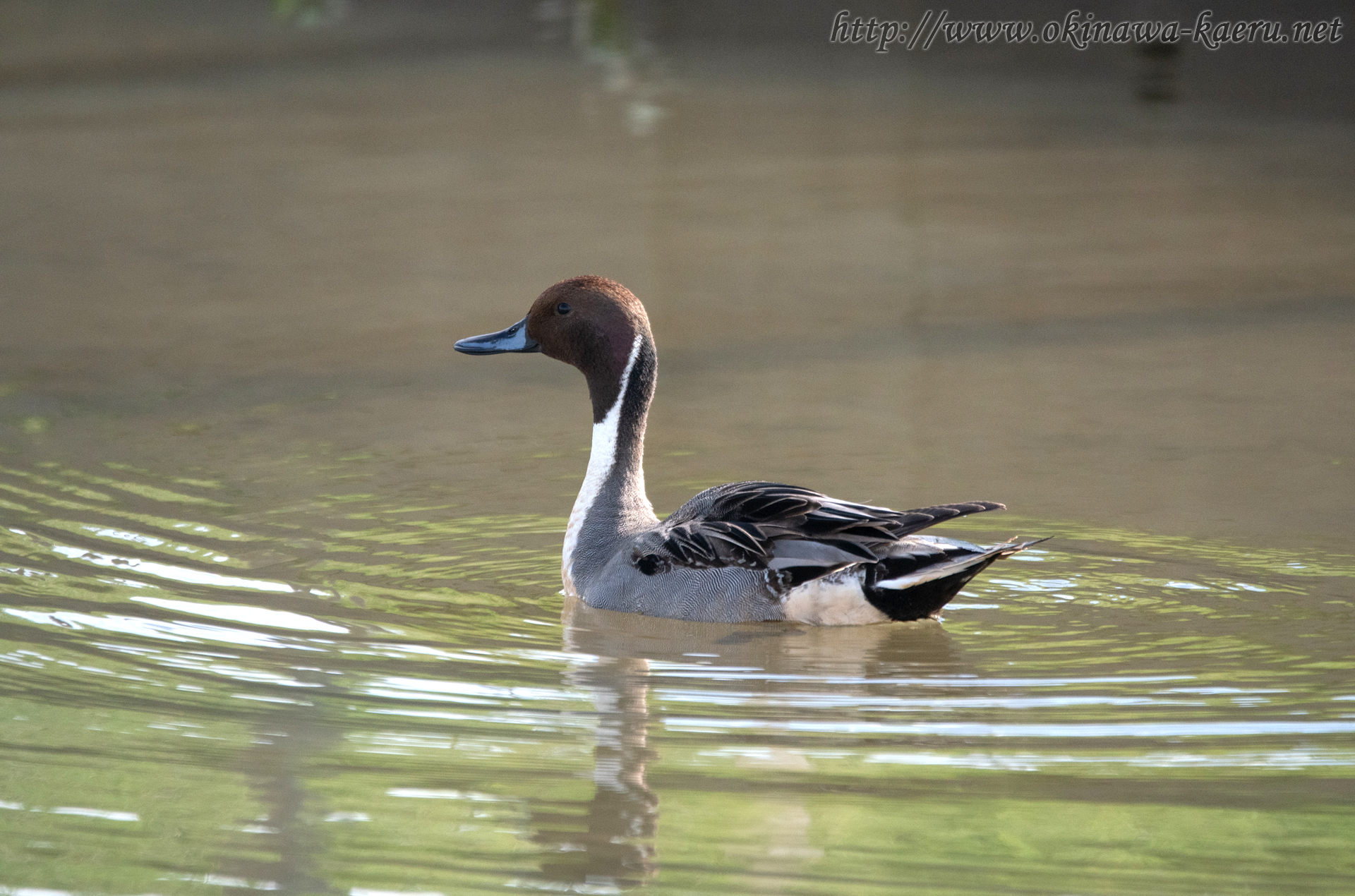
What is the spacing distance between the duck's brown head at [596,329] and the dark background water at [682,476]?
633 mm

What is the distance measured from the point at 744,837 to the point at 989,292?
6.70m

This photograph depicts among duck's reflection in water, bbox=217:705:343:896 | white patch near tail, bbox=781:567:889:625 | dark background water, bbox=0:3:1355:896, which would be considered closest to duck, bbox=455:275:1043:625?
white patch near tail, bbox=781:567:889:625

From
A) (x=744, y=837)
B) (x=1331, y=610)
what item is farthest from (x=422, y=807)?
(x=1331, y=610)

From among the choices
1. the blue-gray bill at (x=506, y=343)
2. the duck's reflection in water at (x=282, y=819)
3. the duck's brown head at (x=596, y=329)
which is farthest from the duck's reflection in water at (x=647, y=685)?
the blue-gray bill at (x=506, y=343)

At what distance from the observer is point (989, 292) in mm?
10445

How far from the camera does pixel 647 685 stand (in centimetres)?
514

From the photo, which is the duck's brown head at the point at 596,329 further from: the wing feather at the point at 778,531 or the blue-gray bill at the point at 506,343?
the wing feather at the point at 778,531

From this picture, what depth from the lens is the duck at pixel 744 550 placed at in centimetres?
550

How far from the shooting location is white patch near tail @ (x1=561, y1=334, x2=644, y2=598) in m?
6.06

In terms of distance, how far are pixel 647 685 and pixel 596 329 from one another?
1566mm

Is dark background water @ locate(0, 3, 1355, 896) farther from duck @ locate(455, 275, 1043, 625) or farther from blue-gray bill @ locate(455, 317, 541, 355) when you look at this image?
blue-gray bill @ locate(455, 317, 541, 355)

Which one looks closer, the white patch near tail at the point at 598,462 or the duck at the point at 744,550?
the duck at the point at 744,550

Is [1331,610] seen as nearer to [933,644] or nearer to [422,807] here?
[933,644]

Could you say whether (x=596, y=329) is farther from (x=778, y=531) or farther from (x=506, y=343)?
(x=778, y=531)
